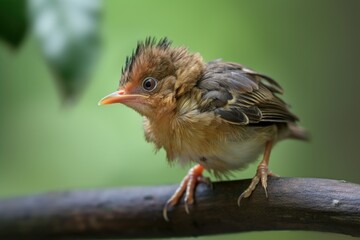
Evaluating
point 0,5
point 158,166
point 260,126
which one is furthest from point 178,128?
point 158,166

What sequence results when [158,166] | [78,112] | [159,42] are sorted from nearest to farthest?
[159,42], [158,166], [78,112]

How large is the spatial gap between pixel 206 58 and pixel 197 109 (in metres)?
1.92

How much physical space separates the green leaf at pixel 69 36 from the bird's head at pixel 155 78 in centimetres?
27

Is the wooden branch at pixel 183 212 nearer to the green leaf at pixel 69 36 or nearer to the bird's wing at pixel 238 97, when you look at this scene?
the bird's wing at pixel 238 97

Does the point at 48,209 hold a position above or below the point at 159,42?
below

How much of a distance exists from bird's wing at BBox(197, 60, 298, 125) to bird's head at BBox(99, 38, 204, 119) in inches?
3.8

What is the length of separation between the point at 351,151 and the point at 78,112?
2.24 m

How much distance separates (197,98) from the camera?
2.87 meters

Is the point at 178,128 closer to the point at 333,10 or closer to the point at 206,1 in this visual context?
the point at 206,1

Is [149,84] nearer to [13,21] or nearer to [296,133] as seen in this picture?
[13,21]

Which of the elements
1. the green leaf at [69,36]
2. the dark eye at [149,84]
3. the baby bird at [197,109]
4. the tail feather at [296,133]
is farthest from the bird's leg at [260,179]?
the green leaf at [69,36]

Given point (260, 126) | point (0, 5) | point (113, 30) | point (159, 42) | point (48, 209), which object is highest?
point (113, 30)

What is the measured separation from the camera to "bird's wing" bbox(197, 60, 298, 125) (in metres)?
2.85

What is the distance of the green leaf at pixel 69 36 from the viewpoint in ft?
8.63
